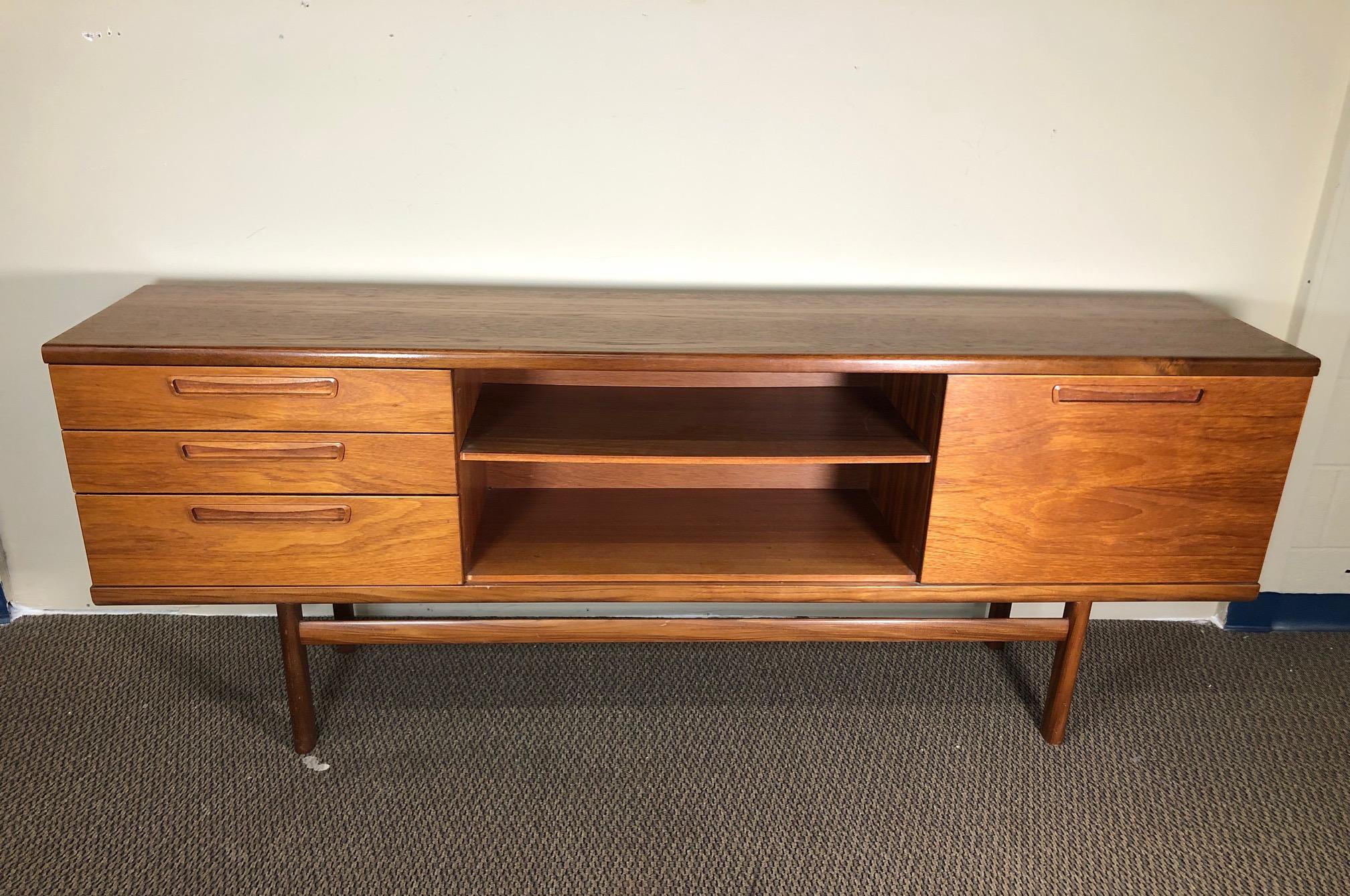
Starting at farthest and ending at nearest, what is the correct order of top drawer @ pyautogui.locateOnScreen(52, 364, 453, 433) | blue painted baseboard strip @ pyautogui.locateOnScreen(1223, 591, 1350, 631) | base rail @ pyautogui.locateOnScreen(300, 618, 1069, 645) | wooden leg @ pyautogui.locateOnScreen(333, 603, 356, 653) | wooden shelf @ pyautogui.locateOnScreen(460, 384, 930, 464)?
blue painted baseboard strip @ pyautogui.locateOnScreen(1223, 591, 1350, 631)
wooden leg @ pyautogui.locateOnScreen(333, 603, 356, 653)
base rail @ pyautogui.locateOnScreen(300, 618, 1069, 645)
wooden shelf @ pyautogui.locateOnScreen(460, 384, 930, 464)
top drawer @ pyautogui.locateOnScreen(52, 364, 453, 433)

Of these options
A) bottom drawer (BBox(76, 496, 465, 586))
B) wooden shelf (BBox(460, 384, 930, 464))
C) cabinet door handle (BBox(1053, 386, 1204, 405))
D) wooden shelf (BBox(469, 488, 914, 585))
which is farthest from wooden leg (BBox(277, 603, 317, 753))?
cabinet door handle (BBox(1053, 386, 1204, 405))

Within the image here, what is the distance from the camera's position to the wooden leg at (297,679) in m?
1.72

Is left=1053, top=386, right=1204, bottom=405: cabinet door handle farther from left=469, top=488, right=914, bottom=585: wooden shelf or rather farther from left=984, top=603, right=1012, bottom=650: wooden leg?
left=984, top=603, right=1012, bottom=650: wooden leg

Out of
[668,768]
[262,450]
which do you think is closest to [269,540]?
[262,450]

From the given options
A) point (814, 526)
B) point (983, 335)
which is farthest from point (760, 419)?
point (983, 335)

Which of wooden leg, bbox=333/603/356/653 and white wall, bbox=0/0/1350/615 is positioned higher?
white wall, bbox=0/0/1350/615

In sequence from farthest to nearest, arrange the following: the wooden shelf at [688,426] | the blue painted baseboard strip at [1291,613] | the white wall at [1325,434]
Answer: the blue painted baseboard strip at [1291,613] → the white wall at [1325,434] → the wooden shelf at [688,426]

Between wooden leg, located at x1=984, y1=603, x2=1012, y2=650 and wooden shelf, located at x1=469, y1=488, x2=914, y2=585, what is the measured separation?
420 millimetres

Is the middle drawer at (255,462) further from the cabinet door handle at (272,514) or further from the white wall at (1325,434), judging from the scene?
the white wall at (1325,434)

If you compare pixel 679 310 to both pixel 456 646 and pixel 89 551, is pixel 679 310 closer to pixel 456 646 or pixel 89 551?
pixel 456 646

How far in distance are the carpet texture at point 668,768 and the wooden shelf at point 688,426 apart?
0.59m

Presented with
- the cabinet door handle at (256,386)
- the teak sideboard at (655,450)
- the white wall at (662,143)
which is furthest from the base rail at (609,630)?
the white wall at (662,143)

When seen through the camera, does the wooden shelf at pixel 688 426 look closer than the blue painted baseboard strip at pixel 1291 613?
Yes

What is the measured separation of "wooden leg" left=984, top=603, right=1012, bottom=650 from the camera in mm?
2111
